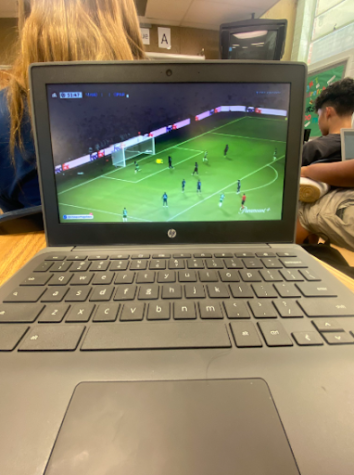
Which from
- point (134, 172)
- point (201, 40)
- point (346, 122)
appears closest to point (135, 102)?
point (134, 172)

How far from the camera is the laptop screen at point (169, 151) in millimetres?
445

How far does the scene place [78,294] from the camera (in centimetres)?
35

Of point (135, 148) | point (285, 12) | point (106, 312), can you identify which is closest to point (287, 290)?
point (106, 312)

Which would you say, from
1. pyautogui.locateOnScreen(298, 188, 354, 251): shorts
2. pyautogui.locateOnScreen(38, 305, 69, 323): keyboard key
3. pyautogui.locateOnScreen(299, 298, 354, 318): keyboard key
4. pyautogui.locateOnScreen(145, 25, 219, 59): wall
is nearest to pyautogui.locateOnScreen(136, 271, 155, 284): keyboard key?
pyautogui.locateOnScreen(38, 305, 69, 323): keyboard key

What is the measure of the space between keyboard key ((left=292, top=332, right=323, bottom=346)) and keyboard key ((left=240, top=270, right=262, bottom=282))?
108 mm

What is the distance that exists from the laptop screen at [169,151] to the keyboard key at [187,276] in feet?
0.42

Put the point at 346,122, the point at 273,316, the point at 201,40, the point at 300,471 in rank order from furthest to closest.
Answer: the point at 201,40, the point at 346,122, the point at 273,316, the point at 300,471

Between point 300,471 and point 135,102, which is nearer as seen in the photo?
point 300,471

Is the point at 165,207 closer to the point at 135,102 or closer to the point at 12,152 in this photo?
the point at 135,102

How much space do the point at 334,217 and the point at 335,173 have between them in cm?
19

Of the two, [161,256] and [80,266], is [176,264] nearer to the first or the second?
[161,256]

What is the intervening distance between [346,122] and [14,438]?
6.59 feet

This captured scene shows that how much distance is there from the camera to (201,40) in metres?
2.76

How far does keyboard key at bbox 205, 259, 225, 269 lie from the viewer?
414 millimetres
